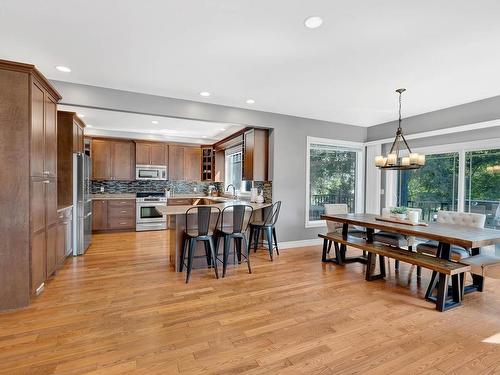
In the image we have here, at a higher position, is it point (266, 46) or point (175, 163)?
point (266, 46)

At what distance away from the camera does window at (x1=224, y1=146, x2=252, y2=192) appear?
6.45m

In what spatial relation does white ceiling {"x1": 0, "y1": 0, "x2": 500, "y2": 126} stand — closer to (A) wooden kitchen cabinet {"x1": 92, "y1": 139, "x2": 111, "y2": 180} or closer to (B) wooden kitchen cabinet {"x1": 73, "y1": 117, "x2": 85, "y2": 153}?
(B) wooden kitchen cabinet {"x1": 73, "y1": 117, "x2": 85, "y2": 153}

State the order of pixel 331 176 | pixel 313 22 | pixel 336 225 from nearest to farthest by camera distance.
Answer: pixel 313 22 < pixel 336 225 < pixel 331 176

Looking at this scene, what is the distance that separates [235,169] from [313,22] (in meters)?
5.01

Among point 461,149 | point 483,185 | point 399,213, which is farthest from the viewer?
point 461,149

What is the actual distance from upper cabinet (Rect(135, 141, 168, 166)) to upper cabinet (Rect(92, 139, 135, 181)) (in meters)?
0.17

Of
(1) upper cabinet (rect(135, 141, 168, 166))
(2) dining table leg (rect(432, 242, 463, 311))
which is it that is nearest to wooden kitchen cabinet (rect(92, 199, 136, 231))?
(1) upper cabinet (rect(135, 141, 168, 166))

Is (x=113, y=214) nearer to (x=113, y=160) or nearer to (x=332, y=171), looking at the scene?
(x=113, y=160)

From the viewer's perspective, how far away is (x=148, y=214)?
682 cm

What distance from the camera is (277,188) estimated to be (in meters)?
5.09

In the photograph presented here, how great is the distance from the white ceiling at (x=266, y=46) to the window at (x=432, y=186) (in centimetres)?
123

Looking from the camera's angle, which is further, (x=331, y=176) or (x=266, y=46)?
(x=331, y=176)

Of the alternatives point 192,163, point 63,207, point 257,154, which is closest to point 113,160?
point 192,163

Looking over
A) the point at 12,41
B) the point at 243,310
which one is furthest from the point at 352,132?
the point at 12,41
